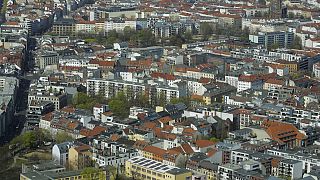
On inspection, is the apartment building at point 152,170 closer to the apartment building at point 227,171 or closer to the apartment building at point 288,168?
the apartment building at point 227,171

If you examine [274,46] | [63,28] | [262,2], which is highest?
[262,2]

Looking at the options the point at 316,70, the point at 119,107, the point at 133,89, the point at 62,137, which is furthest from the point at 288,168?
the point at 316,70

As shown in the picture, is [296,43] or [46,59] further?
[296,43]

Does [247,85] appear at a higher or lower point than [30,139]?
higher

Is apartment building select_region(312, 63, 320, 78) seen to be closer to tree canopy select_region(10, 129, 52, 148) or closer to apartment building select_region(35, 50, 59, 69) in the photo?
apartment building select_region(35, 50, 59, 69)

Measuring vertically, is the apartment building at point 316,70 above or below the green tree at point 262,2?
below

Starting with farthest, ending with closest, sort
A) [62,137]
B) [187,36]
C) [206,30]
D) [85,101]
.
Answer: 1. [206,30]
2. [187,36]
3. [85,101]
4. [62,137]

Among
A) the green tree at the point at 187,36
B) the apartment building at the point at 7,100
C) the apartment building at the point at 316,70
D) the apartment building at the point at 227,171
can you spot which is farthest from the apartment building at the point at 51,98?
the green tree at the point at 187,36

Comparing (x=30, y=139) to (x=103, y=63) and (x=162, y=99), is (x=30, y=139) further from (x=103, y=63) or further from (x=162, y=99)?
(x=103, y=63)
